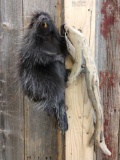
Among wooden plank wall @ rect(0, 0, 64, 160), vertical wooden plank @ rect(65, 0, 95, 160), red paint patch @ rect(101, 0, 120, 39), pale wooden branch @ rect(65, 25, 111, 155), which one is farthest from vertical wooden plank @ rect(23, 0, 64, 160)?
red paint patch @ rect(101, 0, 120, 39)

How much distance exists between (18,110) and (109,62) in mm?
444

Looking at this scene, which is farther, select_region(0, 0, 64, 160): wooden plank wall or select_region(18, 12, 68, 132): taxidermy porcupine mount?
select_region(0, 0, 64, 160): wooden plank wall

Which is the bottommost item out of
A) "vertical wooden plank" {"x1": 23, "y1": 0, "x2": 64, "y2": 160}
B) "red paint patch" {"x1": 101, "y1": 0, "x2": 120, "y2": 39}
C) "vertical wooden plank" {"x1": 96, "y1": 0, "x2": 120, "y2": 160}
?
"vertical wooden plank" {"x1": 23, "y1": 0, "x2": 64, "y2": 160}

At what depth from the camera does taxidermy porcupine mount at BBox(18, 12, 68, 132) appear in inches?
35.6

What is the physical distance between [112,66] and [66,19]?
0.96ft

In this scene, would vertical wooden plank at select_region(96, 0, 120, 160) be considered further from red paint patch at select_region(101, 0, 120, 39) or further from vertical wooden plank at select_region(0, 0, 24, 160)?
vertical wooden plank at select_region(0, 0, 24, 160)

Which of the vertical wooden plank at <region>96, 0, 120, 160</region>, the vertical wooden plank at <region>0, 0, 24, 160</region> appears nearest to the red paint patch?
the vertical wooden plank at <region>96, 0, 120, 160</region>

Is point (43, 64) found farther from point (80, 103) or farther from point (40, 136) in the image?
point (40, 136)

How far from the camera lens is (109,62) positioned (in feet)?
3.64

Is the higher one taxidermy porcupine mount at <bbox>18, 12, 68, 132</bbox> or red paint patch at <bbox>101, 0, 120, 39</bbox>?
red paint patch at <bbox>101, 0, 120, 39</bbox>

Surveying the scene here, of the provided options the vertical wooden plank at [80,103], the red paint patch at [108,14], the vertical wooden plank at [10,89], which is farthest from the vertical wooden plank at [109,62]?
the vertical wooden plank at [10,89]

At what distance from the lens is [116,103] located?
44.9 inches

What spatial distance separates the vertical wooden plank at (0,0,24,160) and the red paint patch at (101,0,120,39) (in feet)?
1.12

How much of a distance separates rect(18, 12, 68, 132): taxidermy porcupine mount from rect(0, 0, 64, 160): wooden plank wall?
5.5 inches
